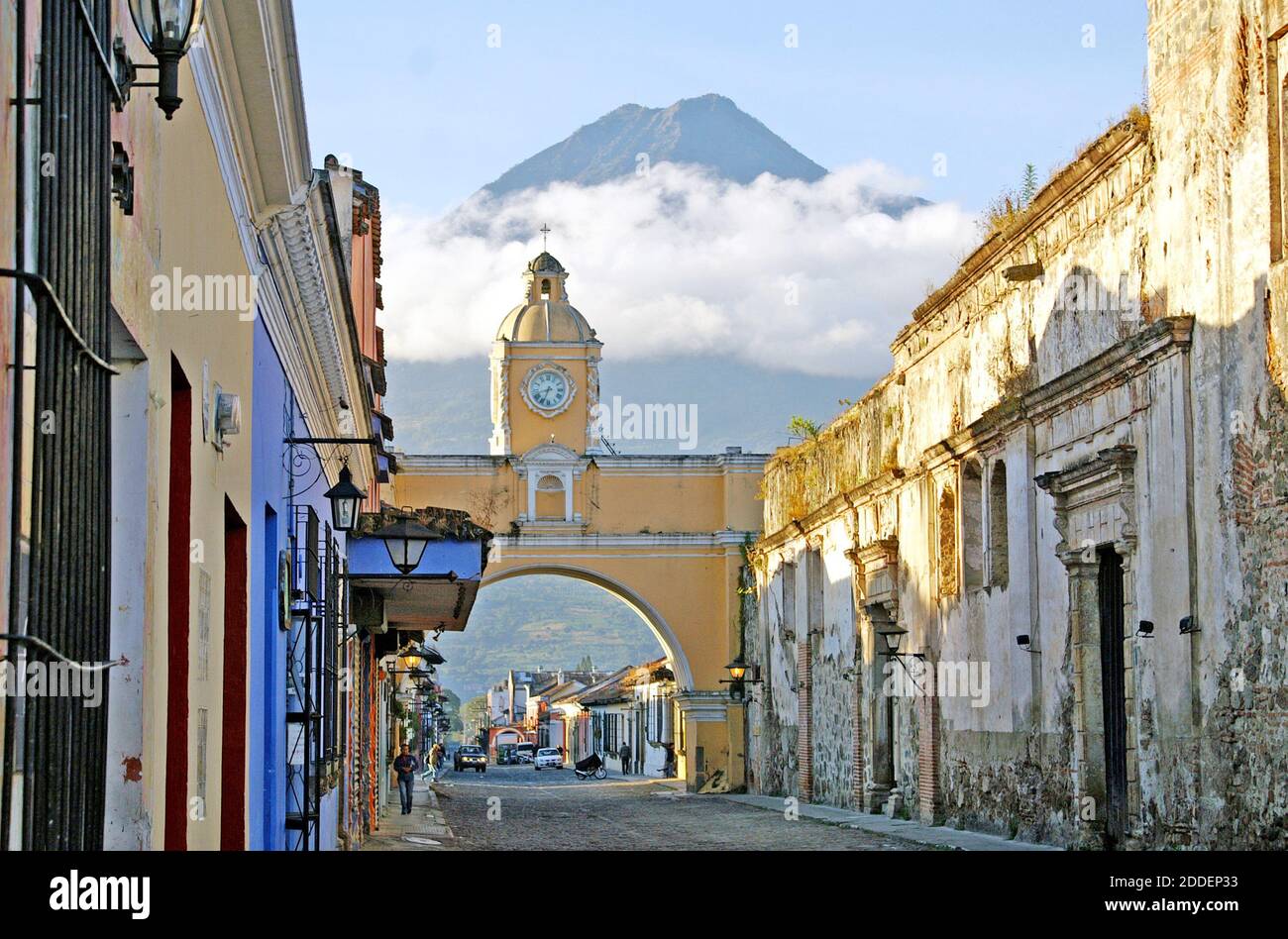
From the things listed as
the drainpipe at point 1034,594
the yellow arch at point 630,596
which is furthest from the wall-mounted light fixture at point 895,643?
the yellow arch at point 630,596

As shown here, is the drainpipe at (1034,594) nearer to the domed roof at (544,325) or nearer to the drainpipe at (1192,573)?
the drainpipe at (1192,573)

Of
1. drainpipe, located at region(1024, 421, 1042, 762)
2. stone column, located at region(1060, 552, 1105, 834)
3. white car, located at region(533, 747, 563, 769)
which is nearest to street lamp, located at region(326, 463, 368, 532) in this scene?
stone column, located at region(1060, 552, 1105, 834)

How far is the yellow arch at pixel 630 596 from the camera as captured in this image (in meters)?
36.6

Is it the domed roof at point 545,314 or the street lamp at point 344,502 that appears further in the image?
the domed roof at point 545,314

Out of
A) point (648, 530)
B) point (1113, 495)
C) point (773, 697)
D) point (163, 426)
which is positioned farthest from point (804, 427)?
point (163, 426)

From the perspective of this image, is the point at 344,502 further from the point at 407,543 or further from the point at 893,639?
the point at 893,639

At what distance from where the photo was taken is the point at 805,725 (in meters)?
28.4

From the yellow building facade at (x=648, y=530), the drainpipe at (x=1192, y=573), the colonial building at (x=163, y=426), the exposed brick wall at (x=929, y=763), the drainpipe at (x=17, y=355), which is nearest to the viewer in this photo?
the drainpipe at (x=17, y=355)

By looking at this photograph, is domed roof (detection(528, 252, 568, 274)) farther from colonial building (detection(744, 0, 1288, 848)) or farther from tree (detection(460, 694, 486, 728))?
tree (detection(460, 694, 486, 728))

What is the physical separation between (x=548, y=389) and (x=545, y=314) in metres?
2.67

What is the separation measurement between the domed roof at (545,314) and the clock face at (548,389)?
1.30 meters

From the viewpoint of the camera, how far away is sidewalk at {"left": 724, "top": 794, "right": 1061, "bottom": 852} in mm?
16328
